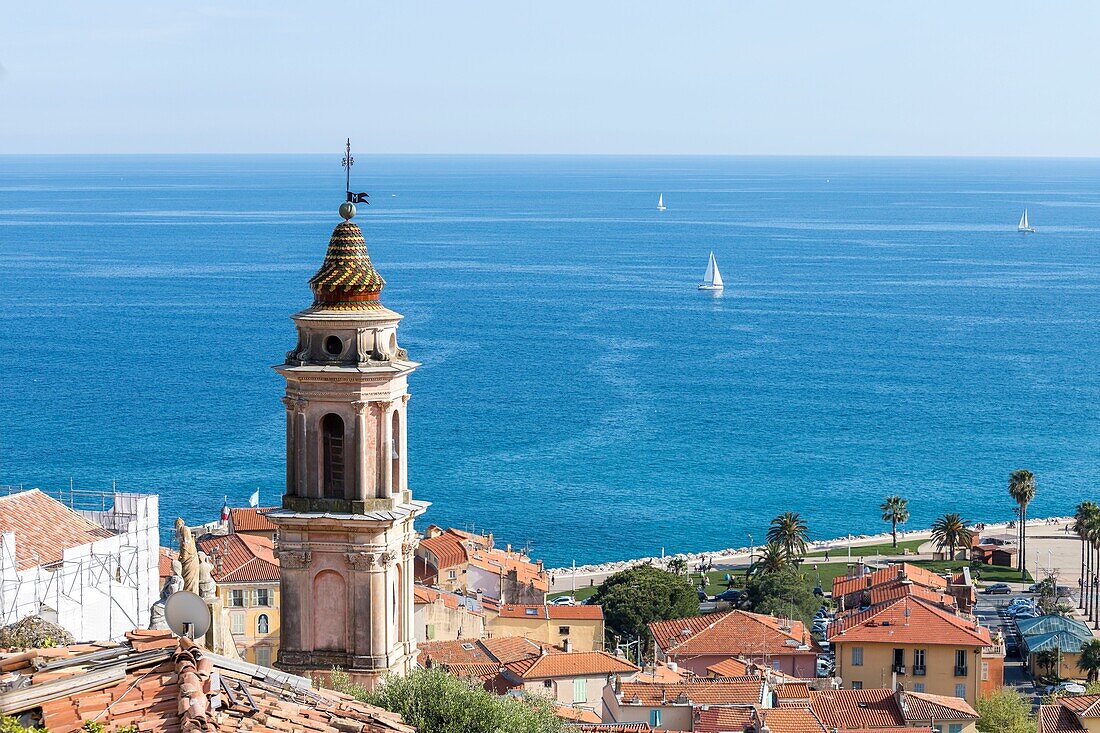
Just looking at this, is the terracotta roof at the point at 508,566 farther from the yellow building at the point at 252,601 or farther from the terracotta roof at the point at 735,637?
the yellow building at the point at 252,601

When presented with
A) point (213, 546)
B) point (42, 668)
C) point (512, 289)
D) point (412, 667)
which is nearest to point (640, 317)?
point (512, 289)

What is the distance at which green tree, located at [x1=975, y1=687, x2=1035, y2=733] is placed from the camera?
122 feet

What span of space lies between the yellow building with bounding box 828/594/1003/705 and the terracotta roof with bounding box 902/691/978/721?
6429 mm

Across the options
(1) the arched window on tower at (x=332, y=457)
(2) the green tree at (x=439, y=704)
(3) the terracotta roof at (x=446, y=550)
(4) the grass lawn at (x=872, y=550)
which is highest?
(1) the arched window on tower at (x=332, y=457)

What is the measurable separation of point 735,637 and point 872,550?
29537 millimetres

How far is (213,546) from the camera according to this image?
46.4 meters

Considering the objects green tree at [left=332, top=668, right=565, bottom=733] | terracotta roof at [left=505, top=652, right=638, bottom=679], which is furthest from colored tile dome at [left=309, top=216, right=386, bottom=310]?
terracotta roof at [left=505, top=652, right=638, bottom=679]

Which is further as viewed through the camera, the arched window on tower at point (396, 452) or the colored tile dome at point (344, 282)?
the arched window on tower at point (396, 452)

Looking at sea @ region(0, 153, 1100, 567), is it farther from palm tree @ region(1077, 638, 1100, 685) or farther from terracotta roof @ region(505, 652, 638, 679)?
terracotta roof @ region(505, 652, 638, 679)

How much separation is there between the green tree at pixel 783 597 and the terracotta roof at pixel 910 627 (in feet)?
26.8

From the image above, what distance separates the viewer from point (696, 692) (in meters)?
33.2

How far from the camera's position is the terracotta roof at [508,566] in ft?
179

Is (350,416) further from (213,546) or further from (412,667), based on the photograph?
(213,546)

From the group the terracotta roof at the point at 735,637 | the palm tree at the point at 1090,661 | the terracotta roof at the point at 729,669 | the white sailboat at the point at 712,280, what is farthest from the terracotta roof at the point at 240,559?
the white sailboat at the point at 712,280
